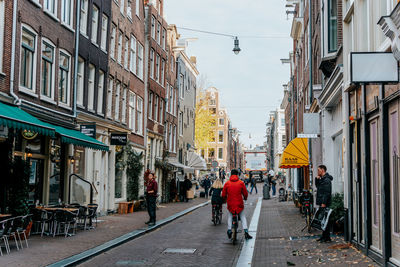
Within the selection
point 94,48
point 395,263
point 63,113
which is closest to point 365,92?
point 395,263

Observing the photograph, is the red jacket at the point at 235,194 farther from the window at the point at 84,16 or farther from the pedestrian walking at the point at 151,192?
the window at the point at 84,16

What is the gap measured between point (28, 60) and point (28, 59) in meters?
0.03

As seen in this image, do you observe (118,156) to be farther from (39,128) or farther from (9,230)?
(9,230)

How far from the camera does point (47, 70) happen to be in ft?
56.0

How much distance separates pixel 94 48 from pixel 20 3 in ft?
22.2

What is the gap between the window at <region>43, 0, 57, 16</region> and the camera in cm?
1689

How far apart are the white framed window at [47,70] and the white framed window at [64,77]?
32.5 inches

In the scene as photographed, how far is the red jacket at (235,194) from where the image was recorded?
12.9m

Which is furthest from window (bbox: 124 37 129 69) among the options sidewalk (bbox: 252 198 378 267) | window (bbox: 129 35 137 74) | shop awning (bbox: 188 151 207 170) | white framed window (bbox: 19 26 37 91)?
shop awning (bbox: 188 151 207 170)

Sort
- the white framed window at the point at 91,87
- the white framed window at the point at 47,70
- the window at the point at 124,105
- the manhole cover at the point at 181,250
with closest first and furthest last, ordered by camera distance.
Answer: the manhole cover at the point at 181,250 < the white framed window at the point at 47,70 < the white framed window at the point at 91,87 < the window at the point at 124,105

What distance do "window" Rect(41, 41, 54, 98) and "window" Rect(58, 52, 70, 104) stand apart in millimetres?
862

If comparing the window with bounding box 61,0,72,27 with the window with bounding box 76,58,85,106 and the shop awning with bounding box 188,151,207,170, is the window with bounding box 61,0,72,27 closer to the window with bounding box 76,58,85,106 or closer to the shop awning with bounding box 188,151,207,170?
the window with bounding box 76,58,85,106

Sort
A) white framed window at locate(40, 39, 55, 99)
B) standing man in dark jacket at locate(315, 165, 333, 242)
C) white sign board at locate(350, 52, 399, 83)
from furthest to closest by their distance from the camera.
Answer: white framed window at locate(40, 39, 55, 99) → standing man in dark jacket at locate(315, 165, 333, 242) → white sign board at locate(350, 52, 399, 83)

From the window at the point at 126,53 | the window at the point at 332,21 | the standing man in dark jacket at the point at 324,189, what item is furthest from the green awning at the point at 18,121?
the window at the point at 126,53
